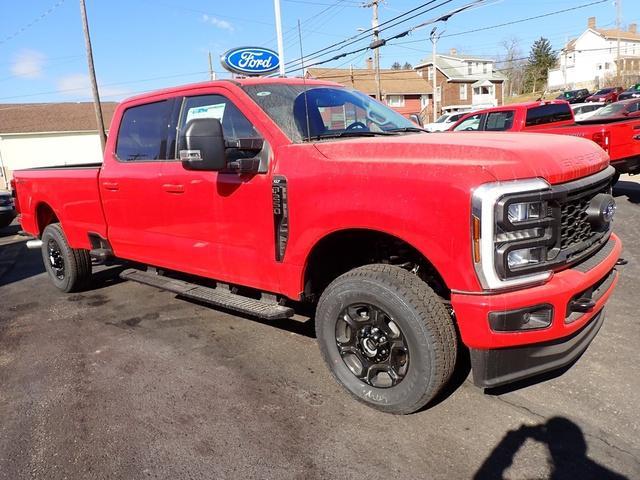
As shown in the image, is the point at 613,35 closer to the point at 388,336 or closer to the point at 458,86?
the point at 458,86

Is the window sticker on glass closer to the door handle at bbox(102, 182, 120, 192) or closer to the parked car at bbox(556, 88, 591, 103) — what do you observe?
the door handle at bbox(102, 182, 120, 192)

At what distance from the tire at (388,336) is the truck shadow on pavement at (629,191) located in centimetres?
771

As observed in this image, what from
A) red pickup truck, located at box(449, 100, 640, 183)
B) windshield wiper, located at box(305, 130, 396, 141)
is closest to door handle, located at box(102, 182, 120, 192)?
windshield wiper, located at box(305, 130, 396, 141)

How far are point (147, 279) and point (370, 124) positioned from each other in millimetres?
2466

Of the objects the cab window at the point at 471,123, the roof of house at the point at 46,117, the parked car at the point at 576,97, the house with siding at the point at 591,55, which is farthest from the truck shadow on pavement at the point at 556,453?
the house with siding at the point at 591,55

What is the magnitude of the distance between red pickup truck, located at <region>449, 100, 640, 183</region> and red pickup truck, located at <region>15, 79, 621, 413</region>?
4979mm

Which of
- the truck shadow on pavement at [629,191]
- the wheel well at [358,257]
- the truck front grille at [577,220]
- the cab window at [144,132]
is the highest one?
the cab window at [144,132]

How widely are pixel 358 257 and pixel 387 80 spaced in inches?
2013

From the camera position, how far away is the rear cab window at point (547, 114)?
993 centimetres

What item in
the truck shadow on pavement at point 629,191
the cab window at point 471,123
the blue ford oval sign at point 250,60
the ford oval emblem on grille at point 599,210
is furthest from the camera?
the cab window at point 471,123

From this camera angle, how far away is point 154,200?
4.25 metres

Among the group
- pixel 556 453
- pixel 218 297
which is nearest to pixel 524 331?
pixel 556 453

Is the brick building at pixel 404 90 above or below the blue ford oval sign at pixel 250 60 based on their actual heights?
above

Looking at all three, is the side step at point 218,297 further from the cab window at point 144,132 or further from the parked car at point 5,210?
the parked car at point 5,210
